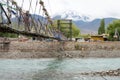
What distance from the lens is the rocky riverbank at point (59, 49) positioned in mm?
105713

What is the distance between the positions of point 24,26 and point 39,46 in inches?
2045

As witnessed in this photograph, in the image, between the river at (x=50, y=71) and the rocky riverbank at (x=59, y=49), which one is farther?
the rocky riverbank at (x=59, y=49)

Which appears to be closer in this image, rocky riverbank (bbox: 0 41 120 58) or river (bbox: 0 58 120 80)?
river (bbox: 0 58 120 80)

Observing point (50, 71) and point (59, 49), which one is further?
point (59, 49)

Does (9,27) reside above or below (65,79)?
above

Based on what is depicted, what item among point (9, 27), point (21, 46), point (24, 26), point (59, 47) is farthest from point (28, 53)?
point (9, 27)

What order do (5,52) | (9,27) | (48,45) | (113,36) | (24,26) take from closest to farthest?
1. (9,27)
2. (24,26)
3. (5,52)
4. (48,45)
5. (113,36)

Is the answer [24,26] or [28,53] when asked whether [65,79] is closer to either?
[24,26]

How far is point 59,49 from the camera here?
4469 inches

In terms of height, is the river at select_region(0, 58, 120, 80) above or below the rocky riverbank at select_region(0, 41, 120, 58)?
below

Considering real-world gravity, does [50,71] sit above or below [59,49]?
below

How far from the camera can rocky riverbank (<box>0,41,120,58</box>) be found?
10571cm

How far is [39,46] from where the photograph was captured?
110312 millimetres

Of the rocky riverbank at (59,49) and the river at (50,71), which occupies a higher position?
the rocky riverbank at (59,49)
